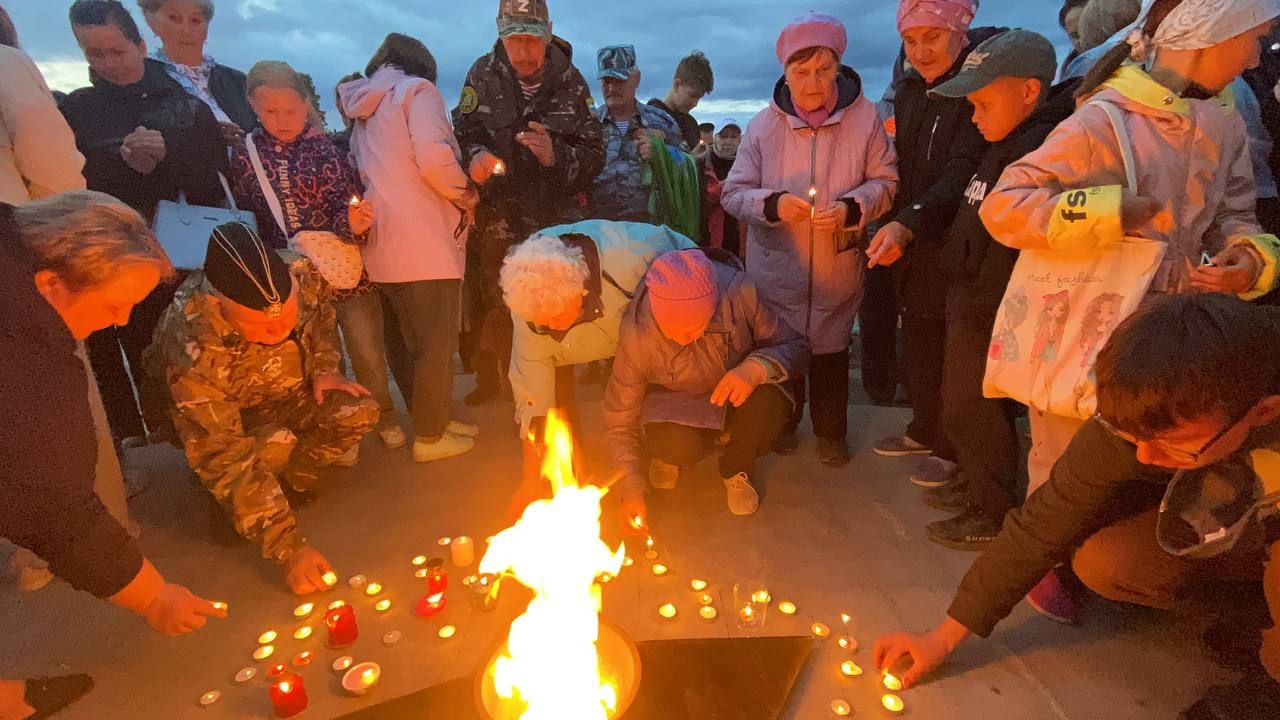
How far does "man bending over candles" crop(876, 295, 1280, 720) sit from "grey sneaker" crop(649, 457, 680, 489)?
1504mm

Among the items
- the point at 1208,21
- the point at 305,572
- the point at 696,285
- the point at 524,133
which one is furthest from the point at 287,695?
the point at 1208,21

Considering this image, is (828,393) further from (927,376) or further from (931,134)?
(931,134)

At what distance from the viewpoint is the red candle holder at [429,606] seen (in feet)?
8.90

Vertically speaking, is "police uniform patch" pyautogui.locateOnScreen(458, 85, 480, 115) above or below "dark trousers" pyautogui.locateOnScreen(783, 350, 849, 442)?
above

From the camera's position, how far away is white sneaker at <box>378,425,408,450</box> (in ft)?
13.8

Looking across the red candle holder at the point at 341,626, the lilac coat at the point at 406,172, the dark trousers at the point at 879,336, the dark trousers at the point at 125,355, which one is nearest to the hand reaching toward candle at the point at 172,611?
the red candle holder at the point at 341,626

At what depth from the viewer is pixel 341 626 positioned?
2.55 meters

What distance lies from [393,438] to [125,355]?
4.68 ft

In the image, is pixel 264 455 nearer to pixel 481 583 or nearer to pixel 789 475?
pixel 481 583

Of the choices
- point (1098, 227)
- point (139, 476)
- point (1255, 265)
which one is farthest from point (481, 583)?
point (1255, 265)

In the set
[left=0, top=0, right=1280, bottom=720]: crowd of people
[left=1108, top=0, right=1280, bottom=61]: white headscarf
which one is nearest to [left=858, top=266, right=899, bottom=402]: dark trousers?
[left=0, top=0, right=1280, bottom=720]: crowd of people

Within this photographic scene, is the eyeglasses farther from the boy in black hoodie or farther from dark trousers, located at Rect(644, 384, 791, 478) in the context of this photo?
dark trousers, located at Rect(644, 384, 791, 478)

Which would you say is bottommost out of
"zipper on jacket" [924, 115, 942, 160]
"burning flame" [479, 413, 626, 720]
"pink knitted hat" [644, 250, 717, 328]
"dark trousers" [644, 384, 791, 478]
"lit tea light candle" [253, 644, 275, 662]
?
"lit tea light candle" [253, 644, 275, 662]

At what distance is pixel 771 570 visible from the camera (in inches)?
117
